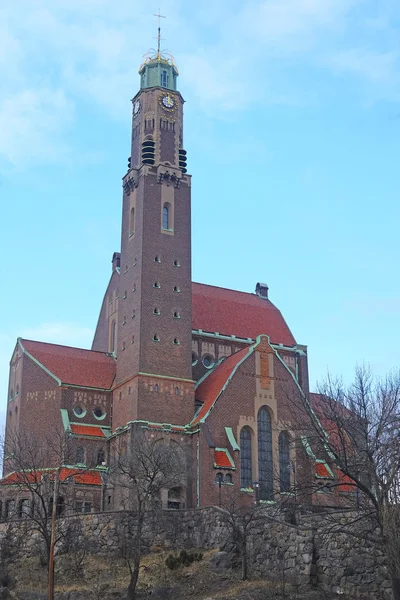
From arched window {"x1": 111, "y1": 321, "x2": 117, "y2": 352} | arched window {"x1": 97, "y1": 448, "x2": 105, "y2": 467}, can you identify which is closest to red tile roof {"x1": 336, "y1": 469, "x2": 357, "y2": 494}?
arched window {"x1": 97, "y1": 448, "x2": 105, "y2": 467}

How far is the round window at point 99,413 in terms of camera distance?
78056 millimetres

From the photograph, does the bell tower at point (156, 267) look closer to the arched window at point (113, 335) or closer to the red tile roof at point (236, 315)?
the arched window at point (113, 335)

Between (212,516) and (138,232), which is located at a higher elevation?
(138,232)

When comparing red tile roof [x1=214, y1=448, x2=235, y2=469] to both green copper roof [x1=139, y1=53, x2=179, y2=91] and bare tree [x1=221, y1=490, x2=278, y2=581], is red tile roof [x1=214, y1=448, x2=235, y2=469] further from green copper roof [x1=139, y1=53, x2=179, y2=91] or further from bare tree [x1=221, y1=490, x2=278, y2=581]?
green copper roof [x1=139, y1=53, x2=179, y2=91]

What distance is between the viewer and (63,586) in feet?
166

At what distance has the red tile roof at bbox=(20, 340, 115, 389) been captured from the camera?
7819 cm

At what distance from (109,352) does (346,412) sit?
46.1 metres

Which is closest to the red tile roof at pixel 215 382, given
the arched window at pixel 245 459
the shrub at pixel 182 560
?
the arched window at pixel 245 459

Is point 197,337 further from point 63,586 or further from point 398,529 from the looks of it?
point 398,529

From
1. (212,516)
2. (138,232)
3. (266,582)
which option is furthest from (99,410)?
(266,582)

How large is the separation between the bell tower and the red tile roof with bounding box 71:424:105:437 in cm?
168

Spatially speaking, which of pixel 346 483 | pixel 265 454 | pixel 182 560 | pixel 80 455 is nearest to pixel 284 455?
pixel 265 454

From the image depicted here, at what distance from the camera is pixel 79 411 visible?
7725 cm

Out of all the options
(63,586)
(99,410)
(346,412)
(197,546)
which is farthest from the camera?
(99,410)
